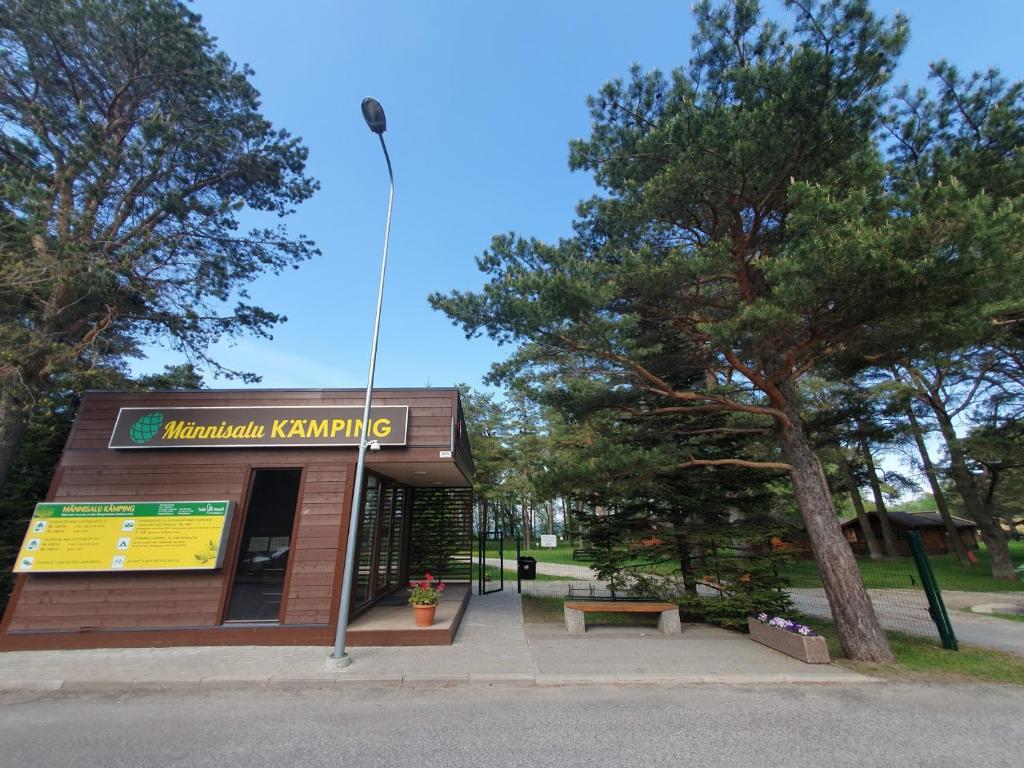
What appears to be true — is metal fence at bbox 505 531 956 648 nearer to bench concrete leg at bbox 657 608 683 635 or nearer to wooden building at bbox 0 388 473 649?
bench concrete leg at bbox 657 608 683 635

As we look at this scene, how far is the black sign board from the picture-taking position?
7.38 metres

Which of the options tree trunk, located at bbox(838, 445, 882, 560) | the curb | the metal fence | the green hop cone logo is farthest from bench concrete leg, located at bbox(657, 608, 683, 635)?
tree trunk, located at bbox(838, 445, 882, 560)

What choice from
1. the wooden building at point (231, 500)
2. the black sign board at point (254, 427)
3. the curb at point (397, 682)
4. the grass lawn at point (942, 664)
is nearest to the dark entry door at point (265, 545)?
the wooden building at point (231, 500)

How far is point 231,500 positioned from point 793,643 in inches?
354

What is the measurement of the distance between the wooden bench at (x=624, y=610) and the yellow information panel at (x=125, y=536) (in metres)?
5.97

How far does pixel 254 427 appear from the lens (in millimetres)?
7484

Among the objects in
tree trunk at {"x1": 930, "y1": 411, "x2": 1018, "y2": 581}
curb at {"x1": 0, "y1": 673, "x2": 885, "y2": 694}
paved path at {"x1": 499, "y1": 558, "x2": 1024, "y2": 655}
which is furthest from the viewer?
tree trunk at {"x1": 930, "y1": 411, "x2": 1018, "y2": 581}

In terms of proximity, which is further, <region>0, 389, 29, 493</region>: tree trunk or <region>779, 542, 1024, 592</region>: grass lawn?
<region>779, 542, 1024, 592</region>: grass lawn

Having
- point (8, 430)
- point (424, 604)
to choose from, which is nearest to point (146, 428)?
point (8, 430)

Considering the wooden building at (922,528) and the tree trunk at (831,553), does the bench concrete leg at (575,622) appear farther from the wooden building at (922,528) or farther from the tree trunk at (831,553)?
the wooden building at (922,528)

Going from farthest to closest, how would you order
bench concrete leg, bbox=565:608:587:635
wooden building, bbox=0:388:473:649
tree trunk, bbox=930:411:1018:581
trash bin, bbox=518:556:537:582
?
tree trunk, bbox=930:411:1018:581 → trash bin, bbox=518:556:537:582 → bench concrete leg, bbox=565:608:587:635 → wooden building, bbox=0:388:473:649

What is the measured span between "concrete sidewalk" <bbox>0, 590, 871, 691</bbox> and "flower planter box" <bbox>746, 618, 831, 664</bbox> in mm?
137

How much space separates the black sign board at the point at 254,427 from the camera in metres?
7.38

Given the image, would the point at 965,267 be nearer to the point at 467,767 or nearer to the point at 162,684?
the point at 467,767
